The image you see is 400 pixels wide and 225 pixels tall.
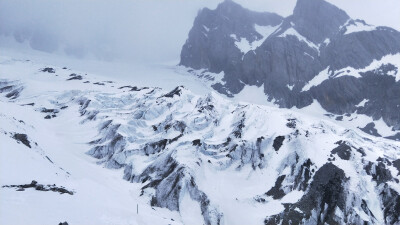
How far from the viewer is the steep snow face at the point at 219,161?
9581cm

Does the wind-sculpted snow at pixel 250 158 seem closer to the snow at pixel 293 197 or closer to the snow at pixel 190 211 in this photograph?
the snow at pixel 293 197

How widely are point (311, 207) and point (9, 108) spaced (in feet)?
338

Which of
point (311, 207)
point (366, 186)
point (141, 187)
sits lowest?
point (141, 187)

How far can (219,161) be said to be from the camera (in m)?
118

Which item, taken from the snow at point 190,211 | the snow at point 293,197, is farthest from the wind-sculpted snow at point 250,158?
the snow at point 190,211

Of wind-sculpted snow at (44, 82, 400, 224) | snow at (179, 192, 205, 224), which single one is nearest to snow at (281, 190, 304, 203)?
wind-sculpted snow at (44, 82, 400, 224)

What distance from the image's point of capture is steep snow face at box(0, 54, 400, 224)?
95.8 meters

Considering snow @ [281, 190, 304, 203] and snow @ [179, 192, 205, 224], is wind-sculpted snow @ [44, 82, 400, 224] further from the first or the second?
snow @ [179, 192, 205, 224]

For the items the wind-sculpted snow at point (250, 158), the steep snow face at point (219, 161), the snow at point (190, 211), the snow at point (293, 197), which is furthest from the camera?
the snow at point (293, 197)

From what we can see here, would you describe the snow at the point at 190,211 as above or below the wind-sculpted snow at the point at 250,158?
below

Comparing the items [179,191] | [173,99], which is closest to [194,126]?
[173,99]

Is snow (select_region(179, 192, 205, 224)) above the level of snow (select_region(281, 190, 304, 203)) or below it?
below

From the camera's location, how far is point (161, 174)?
11025 centimetres

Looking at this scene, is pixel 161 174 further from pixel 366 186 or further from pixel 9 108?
pixel 9 108
